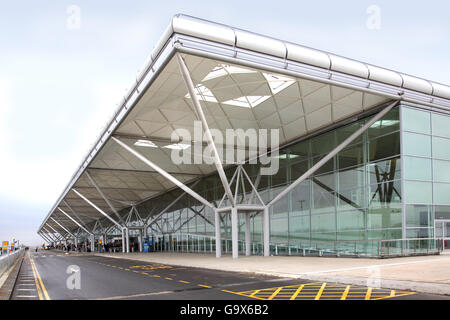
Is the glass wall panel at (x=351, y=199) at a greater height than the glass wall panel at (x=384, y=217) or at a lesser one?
greater

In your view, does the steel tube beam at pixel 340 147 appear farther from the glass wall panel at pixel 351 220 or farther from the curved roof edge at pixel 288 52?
the glass wall panel at pixel 351 220

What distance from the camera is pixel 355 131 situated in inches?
989

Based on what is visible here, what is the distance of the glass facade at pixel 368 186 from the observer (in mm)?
22250

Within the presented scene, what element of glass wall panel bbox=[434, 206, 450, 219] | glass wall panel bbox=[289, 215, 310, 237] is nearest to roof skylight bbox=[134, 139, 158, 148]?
glass wall panel bbox=[289, 215, 310, 237]

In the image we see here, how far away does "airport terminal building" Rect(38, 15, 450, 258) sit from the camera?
63.6 feet

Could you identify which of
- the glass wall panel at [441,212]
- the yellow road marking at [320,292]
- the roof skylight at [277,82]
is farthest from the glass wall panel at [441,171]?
the yellow road marking at [320,292]

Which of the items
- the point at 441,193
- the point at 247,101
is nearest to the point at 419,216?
the point at 441,193

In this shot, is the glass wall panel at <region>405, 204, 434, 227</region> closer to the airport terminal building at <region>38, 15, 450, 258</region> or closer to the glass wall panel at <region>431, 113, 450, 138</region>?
the airport terminal building at <region>38, 15, 450, 258</region>

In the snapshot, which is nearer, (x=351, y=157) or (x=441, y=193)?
(x=441, y=193)

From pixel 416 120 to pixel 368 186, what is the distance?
454cm

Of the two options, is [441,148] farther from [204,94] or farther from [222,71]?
[204,94]

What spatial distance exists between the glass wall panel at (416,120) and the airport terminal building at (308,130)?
0.25 feet

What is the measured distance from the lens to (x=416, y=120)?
23.2 m
